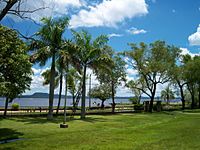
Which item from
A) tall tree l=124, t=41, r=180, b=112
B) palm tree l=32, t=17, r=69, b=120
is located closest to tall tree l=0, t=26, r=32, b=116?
palm tree l=32, t=17, r=69, b=120

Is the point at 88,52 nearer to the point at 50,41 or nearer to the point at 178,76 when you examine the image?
the point at 50,41

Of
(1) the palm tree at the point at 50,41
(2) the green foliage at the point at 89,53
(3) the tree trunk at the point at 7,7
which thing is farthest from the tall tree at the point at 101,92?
(3) the tree trunk at the point at 7,7

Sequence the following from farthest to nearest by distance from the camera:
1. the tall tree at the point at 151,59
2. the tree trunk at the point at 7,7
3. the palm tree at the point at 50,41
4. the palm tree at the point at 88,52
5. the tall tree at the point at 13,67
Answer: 1. the tall tree at the point at 151,59
2. the palm tree at the point at 88,52
3. the palm tree at the point at 50,41
4. the tall tree at the point at 13,67
5. the tree trunk at the point at 7,7

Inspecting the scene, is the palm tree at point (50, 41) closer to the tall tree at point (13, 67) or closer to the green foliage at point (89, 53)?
the green foliage at point (89, 53)

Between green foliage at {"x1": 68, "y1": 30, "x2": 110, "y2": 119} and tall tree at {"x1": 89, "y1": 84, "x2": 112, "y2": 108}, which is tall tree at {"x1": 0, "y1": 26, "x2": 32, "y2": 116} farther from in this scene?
tall tree at {"x1": 89, "y1": 84, "x2": 112, "y2": 108}

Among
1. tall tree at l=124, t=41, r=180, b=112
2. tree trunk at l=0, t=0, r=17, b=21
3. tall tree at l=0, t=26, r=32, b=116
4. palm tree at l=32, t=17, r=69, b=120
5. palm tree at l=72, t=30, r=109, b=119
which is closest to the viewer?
tree trunk at l=0, t=0, r=17, b=21

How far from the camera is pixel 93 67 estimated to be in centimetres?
3472

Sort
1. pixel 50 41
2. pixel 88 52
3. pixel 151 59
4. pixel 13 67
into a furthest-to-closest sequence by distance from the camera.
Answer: pixel 151 59
pixel 88 52
pixel 50 41
pixel 13 67

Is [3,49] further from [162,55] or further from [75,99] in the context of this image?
[162,55]

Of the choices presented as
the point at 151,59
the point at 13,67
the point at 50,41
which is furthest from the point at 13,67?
the point at 151,59

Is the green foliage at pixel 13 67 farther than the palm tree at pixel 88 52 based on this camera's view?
No

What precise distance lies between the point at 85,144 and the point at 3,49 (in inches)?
336

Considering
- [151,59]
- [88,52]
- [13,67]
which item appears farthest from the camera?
[151,59]

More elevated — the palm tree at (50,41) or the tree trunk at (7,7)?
the palm tree at (50,41)
